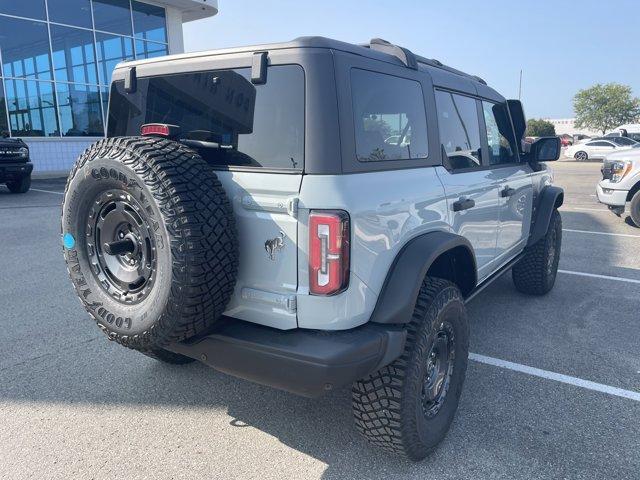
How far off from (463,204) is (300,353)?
1494 millimetres

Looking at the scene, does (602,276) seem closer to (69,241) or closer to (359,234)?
(359,234)

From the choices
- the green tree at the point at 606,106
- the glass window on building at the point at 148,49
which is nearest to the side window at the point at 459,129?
the glass window on building at the point at 148,49

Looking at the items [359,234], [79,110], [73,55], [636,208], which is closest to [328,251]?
[359,234]

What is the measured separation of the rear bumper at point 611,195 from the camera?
29.4ft

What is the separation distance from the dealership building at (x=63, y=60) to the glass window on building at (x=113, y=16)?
34 millimetres

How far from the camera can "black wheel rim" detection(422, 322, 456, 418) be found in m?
2.61

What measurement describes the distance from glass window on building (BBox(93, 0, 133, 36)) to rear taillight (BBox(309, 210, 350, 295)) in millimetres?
19803

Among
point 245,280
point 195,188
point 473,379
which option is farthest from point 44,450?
point 473,379

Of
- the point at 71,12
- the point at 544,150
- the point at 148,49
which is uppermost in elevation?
the point at 71,12

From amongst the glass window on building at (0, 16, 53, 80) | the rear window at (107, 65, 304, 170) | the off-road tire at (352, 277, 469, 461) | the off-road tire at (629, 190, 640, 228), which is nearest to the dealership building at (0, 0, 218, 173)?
the glass window on building at (0, 16, 53, 80)

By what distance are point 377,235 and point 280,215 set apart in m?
0.44

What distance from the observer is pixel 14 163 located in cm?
1245

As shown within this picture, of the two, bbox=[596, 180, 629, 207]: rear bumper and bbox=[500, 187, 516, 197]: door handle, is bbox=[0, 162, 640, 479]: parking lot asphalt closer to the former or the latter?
bbox=[500, 187, 516, 197]: door handle

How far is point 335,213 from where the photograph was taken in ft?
6.75
